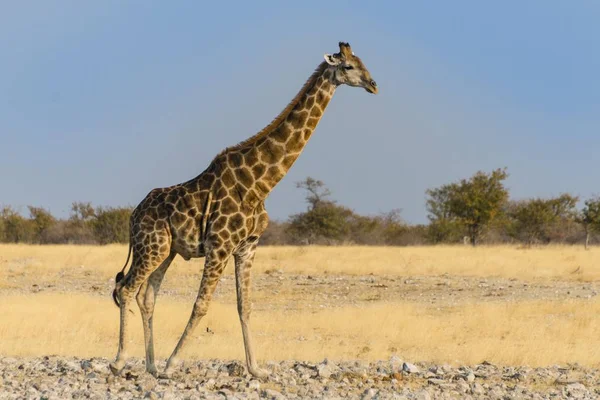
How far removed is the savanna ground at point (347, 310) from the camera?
1423 cm

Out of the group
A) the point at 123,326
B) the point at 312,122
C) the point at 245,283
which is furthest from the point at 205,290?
the point at 312,122

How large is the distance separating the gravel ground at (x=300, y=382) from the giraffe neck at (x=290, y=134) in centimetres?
220

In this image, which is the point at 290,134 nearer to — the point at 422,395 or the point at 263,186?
the point at 263,186

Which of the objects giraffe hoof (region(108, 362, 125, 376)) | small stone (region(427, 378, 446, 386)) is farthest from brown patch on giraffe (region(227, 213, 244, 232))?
small stone (region(427, 378, 446, 386))

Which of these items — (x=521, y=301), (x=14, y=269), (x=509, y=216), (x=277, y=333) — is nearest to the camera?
(x=277, y=333)

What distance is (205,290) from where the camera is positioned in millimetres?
9945

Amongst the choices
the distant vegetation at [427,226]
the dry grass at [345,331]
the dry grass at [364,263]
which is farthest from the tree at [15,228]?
the dry grass at [345,331]

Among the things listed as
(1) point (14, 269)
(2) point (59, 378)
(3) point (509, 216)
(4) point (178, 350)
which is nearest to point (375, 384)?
(4) point (178, 350)

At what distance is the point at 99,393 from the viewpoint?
9.08 m

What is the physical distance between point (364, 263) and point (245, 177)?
22541 mm

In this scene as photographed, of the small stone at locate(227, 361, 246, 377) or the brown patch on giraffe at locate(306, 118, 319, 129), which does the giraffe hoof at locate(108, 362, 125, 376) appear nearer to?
the small stone at locate(227, 361, 246, 377)

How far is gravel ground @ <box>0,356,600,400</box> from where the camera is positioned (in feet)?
29.9

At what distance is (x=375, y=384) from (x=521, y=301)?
12.7 m

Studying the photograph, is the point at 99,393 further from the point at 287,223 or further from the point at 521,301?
the point at 287,223
